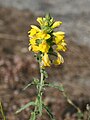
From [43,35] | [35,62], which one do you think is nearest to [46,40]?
[43,35]

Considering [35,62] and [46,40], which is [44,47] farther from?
[35,62]

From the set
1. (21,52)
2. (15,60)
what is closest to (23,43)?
(21,52)

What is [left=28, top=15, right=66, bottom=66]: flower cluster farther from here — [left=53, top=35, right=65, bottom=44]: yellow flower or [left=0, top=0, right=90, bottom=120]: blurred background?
[left=0, top=0, right=90, bottom=120]: blurred background

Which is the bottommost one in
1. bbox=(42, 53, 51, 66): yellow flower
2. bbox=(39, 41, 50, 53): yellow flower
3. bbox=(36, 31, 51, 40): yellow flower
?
bbox=(42, 53, 51, 66): yellow flower

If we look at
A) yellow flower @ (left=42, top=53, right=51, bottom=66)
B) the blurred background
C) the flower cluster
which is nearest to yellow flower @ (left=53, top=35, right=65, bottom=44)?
the flower cluster

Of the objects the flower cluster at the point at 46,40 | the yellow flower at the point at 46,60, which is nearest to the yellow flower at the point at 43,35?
the flower cluster at the point at 46,40

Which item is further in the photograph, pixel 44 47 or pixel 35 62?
pixel 35 62

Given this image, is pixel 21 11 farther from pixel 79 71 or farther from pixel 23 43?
pixel 79 71

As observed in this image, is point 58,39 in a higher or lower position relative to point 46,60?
higher

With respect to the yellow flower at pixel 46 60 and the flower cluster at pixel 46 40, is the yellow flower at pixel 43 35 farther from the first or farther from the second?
the yellow flower at pixel 46 60
